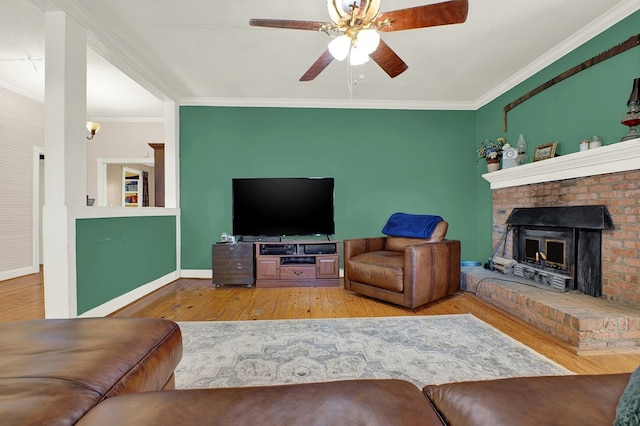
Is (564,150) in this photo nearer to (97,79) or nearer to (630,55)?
(630,55)

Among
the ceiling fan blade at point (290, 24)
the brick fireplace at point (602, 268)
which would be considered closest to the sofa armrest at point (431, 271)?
the brick fireplace at point (602, 268)

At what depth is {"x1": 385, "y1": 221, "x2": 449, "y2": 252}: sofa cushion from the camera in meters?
3.30

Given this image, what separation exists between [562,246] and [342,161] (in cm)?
278

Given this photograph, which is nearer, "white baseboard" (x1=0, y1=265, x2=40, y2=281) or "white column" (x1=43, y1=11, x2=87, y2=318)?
"white column" (x1=43, y1=11, x2=87, y2=318)

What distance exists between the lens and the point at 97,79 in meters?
3.78

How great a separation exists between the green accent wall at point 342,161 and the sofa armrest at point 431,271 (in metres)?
1.36

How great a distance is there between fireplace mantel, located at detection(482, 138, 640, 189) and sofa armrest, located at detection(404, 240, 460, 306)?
1122mm

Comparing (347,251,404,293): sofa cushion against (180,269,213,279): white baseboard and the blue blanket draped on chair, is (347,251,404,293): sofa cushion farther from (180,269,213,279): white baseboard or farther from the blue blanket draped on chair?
(180,269,213,279): white baseboard

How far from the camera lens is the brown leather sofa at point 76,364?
0.68 meters

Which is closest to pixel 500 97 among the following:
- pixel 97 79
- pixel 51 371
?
pixel 51 371

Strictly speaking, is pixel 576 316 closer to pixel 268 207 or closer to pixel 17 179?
pixel 268 207

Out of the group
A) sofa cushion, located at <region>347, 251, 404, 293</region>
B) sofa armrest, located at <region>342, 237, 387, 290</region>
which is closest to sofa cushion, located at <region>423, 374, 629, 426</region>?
sofa cushion, located at <region>347, 251, 404, 293</region>

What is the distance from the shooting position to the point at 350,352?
201 cm

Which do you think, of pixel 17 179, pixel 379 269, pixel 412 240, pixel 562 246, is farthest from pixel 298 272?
pixel 17 179
